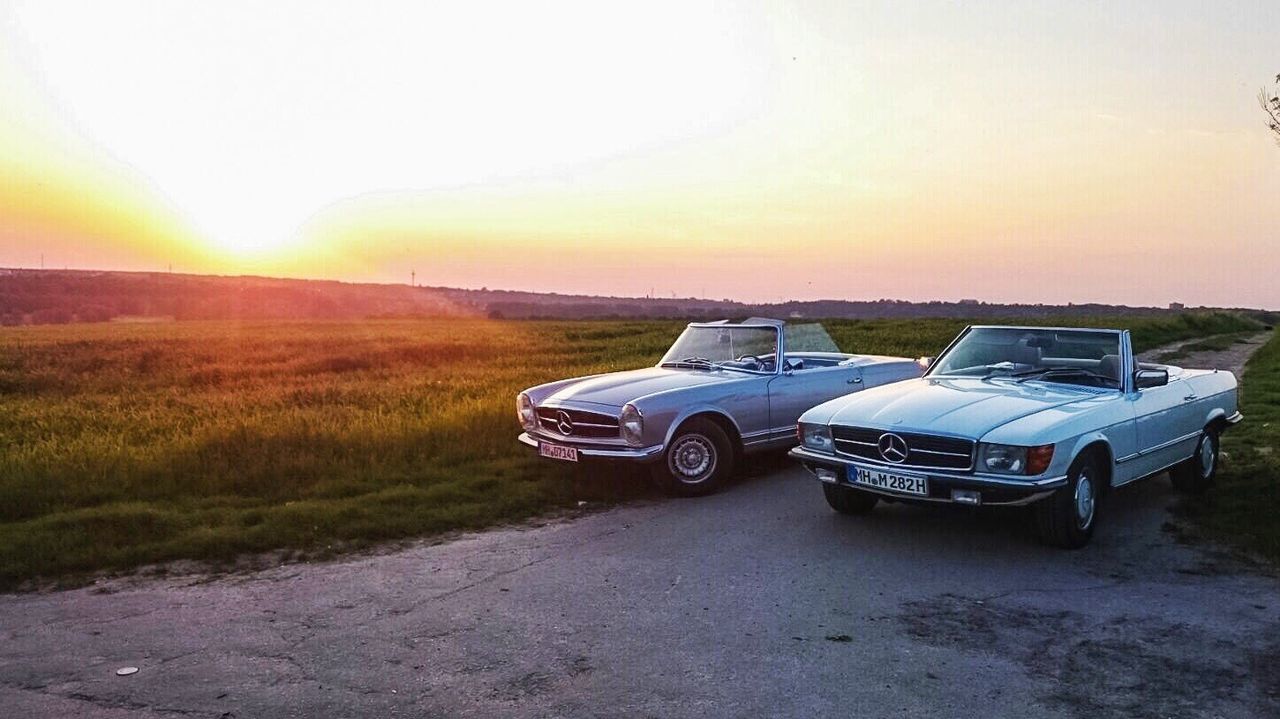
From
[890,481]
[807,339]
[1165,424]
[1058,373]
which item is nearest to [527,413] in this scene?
[807,339]

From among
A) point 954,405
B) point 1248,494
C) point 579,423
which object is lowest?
point 1248,494

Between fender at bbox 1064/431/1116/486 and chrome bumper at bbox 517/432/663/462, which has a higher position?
fender at bbox 1064/431/1116/486

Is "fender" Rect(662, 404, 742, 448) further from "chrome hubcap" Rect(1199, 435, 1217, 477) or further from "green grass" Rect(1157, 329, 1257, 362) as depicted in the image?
"green grass" Rect(1157, 329, 1257, 362)

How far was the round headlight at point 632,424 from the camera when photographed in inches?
335

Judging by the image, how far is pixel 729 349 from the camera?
10.2m

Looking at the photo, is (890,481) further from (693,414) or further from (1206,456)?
(1206,456)

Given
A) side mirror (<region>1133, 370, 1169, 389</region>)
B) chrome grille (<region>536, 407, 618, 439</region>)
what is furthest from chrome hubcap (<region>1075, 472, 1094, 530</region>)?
chrome grille (<region>536, 407, 618, 439</region>)

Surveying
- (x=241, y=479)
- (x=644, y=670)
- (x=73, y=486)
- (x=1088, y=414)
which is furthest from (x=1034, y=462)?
(x=73, y=486)

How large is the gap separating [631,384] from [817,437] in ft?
8.39

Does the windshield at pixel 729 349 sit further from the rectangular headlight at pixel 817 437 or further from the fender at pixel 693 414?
the rectangular headlight at pixel 817 437

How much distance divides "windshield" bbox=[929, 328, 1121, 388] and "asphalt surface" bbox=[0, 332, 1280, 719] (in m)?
1.20

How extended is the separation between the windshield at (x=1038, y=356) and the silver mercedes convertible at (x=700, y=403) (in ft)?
3.43

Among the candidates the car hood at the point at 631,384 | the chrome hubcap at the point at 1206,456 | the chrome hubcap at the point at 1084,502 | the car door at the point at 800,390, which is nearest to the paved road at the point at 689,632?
the chrome hubcap at the point at 1084,502

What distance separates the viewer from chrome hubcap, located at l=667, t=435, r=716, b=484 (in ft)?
28.8
